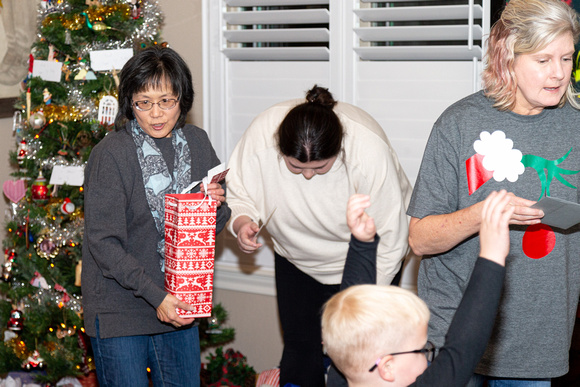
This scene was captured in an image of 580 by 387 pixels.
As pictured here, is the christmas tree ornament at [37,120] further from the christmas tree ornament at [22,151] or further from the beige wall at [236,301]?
the beige wall at [236,301]

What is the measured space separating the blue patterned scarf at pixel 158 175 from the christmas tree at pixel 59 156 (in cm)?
99

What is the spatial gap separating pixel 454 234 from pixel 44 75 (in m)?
2.20

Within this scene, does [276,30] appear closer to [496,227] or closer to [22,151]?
[22,151]

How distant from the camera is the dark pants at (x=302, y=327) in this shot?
271 cm

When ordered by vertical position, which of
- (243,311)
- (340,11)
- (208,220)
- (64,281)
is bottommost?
(243,311)

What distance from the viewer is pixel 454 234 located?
176 cm

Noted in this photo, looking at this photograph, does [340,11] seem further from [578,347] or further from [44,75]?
[578,347]

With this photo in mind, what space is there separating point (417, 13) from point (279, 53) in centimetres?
74

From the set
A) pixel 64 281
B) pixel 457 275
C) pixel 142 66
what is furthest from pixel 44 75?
pixel 457 275

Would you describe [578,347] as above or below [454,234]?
below

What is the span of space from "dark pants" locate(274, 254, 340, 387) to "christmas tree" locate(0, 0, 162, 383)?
109 centimetres

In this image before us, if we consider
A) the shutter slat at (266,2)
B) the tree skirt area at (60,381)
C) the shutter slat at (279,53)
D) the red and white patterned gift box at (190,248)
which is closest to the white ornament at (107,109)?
the shutter slat at (279,53)

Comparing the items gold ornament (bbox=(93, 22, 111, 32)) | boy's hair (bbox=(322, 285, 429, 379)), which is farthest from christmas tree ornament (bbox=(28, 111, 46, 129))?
boy's hair (bbox=(322, 285, 429, 379))

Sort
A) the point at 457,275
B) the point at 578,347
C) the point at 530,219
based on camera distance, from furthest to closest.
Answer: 1. the point at 578,347
2. the point at 457,275
3. the point at 530,219
